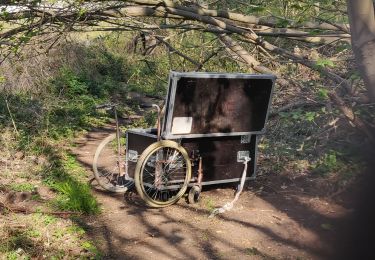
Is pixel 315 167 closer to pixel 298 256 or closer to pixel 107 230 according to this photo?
pixel 298 256

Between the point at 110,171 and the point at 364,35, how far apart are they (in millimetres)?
4134

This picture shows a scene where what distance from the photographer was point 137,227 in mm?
6027

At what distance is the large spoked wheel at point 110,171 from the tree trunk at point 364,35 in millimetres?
3349

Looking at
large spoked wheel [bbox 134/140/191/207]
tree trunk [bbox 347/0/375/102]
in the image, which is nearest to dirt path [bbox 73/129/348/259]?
large spoked wheel [bbox 134/140/191/207]

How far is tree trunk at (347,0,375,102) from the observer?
4.83 meters

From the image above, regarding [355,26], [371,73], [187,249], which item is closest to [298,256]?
[187,249]

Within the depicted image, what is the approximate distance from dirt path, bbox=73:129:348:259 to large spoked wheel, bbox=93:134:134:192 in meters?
0.14

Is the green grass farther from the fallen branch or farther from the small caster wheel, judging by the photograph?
the small caster wheel

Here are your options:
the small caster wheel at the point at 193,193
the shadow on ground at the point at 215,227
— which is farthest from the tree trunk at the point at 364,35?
the small caster wheel at the point at 193,193

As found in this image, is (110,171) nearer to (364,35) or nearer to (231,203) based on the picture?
(231,203)

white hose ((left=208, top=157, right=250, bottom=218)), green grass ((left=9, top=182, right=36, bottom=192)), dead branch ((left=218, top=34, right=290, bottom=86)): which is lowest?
green grass ((left=9, top=182, right=36, bottom=192))

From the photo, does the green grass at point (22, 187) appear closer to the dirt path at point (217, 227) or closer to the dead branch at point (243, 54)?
the dirt path at point (217, 227)

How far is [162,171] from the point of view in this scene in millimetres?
6445

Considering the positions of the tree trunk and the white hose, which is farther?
the white hose
